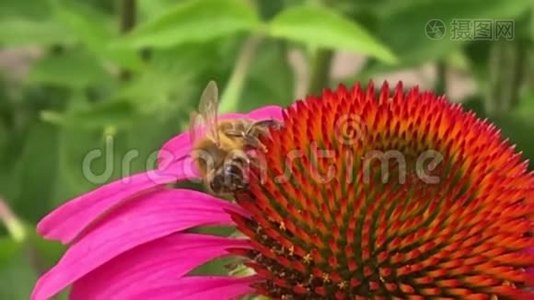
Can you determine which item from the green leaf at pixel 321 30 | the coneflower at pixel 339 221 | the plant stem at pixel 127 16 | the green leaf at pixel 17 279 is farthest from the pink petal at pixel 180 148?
the green leaf at pixel 17 279

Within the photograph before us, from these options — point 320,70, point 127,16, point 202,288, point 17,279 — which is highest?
point 127,16

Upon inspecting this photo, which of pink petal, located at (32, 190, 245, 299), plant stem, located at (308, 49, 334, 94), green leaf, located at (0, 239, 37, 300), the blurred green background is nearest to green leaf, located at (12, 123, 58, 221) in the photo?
the blurred green background

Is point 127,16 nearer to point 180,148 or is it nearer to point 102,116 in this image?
point 102,116

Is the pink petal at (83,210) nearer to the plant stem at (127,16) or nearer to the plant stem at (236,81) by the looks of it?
the plant stem at (236,81)

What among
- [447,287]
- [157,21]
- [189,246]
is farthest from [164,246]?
[157,21]

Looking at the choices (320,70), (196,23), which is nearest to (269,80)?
(320,70)

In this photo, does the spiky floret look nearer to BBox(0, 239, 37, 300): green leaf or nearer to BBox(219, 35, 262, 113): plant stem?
BBox(219, 35, 262, 113): plant stem
